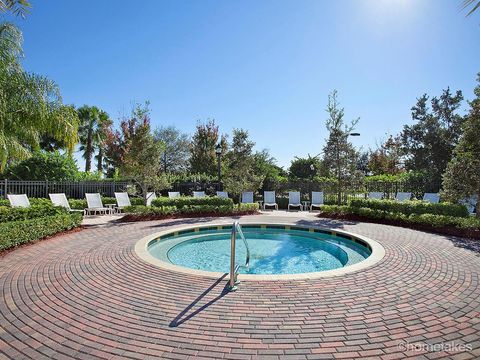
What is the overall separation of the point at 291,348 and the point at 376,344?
949mm

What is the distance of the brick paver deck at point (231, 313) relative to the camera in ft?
10.1

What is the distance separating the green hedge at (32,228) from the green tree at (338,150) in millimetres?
12287

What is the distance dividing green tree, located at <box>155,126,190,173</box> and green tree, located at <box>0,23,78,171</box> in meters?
32.0

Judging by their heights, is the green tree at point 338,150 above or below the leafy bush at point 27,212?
above

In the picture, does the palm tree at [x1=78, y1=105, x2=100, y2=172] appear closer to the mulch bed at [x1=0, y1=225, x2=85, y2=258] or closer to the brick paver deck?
the mulch bed at [x1=0, y1=225, x2=85, y2=258]

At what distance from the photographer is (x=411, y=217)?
11.0 meters

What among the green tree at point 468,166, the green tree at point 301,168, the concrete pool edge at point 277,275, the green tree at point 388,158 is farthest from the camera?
the green tree at point 388,158

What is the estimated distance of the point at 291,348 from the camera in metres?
3.11

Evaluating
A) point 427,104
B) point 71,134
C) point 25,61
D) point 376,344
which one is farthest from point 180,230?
point 427,104

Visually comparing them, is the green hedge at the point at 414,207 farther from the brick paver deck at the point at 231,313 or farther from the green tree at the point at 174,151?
the green tree at the point at 174,151

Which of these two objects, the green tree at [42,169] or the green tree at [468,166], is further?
the green tree at [42,169]

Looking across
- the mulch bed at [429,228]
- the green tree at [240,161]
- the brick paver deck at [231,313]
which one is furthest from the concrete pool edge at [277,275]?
the green tree at [240,161]

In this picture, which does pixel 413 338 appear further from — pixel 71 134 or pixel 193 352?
pixel 71 134

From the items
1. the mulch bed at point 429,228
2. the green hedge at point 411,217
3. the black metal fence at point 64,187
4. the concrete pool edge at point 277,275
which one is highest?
the black metal fence at point 64,187
